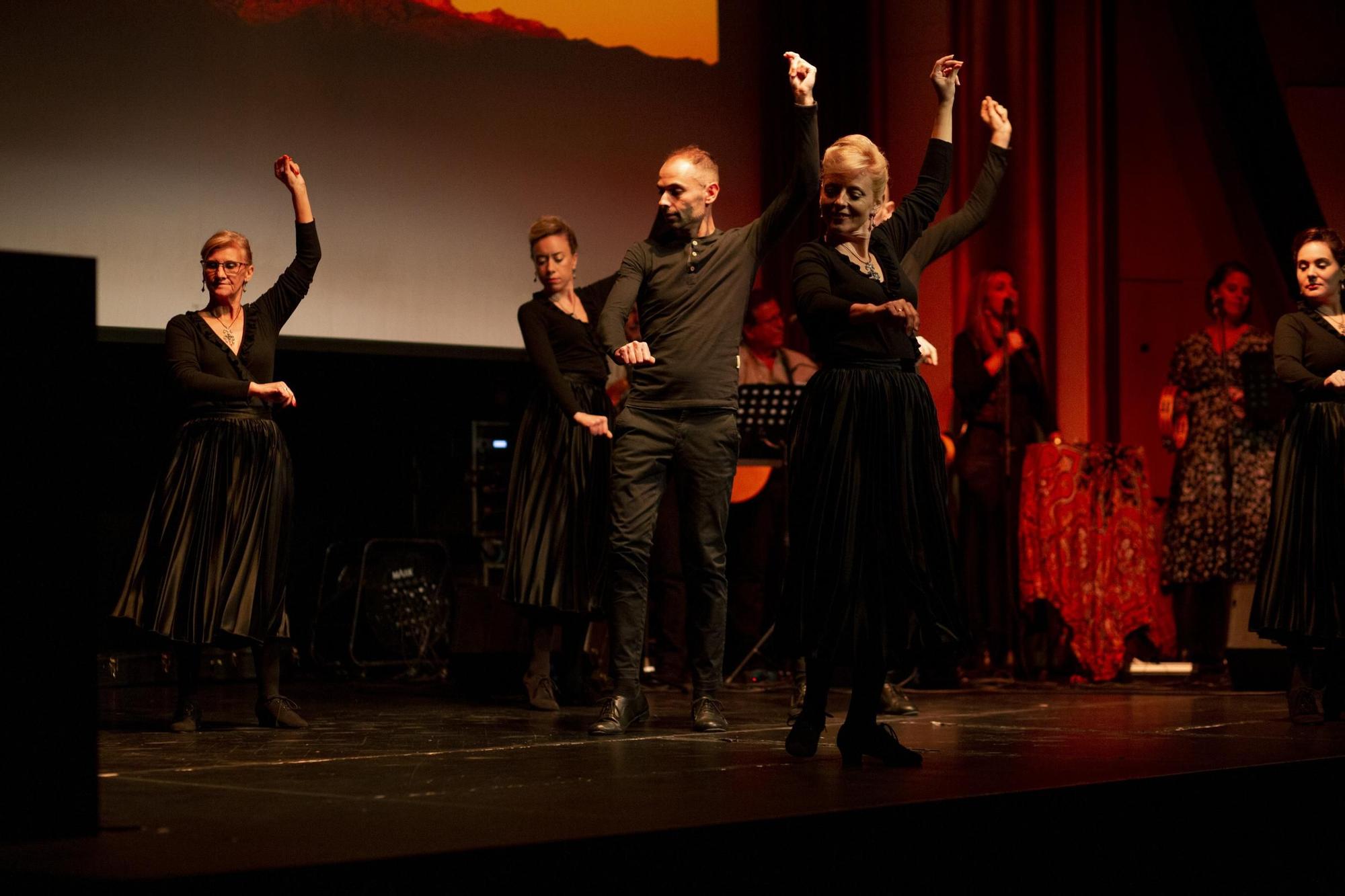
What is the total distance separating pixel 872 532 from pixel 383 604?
447 centimetres

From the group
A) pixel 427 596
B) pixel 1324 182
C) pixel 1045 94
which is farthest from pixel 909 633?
pixel 1324 182

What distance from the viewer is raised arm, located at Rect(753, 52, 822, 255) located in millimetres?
3969

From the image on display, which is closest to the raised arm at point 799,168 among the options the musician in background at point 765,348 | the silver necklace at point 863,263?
the silver necklace at point 863,263

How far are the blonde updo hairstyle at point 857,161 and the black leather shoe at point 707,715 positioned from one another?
155 centimetres

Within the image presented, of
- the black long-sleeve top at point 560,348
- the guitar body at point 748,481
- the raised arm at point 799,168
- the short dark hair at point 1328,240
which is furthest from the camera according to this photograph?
the guitar body at point 748,481

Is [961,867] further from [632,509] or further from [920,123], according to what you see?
[920,123]

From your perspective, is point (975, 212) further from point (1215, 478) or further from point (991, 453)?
point (1215, 478)

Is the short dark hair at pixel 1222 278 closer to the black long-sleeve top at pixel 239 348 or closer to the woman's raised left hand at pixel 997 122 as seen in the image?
the woman's raised left hand at pixel 997 122

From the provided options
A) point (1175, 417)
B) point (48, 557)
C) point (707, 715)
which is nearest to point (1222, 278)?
point (1175, 417)

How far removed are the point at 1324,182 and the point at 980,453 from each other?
343cm

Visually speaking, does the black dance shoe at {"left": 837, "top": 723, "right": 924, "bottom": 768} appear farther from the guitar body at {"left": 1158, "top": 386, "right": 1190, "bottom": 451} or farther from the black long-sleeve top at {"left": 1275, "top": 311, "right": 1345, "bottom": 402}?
the guitar body at {"left": 1158, "top": 386, "right": 1190, "bottom": 451}

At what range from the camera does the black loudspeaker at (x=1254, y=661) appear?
633cm

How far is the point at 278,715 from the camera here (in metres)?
4.66

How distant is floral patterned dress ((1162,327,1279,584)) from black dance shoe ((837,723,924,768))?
4.19 metres
